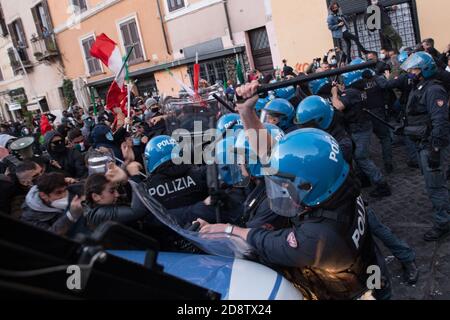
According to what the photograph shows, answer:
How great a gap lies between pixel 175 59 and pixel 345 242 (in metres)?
15.9

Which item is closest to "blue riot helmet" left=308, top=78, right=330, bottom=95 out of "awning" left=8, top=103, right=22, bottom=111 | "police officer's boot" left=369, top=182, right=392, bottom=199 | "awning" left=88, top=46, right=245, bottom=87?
"police officer's boot" left=369, top=182, right=392, bottom=199

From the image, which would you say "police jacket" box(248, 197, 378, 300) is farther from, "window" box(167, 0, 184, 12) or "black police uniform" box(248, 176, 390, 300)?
"window" box(167, 0, 184, 12)

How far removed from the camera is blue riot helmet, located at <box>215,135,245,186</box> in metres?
2.89

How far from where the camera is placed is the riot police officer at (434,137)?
13.1ft

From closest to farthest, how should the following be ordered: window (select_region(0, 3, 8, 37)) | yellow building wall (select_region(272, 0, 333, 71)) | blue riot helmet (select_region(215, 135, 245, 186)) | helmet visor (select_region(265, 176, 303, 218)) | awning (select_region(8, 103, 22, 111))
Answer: helmet visor (select_region(265, 176, 303, 218)) → blue riot helmet (select_region(215, 135, 245, 186)) → yellow building wall (select_region(272, 0, 333, 71)) → window (select_region(0, 3, 8, 37)) → awning (select_region(8, 103, 22, 111))

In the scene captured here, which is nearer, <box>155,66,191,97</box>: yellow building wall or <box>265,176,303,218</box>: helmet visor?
<box>265,176,303,218</box>: helmet visor

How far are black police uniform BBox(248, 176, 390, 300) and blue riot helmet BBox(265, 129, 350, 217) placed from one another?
91 mm

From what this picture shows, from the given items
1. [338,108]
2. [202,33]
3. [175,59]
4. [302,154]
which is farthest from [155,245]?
[175,59]

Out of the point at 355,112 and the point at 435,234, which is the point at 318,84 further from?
the point at 435,234

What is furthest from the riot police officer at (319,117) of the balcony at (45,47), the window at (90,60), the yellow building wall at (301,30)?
the balcony at (45,47)

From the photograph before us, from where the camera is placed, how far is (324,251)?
183cm

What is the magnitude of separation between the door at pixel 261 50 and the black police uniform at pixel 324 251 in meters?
12.8

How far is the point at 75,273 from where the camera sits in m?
1.00

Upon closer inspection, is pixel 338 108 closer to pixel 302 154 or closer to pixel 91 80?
pixel 302 154
